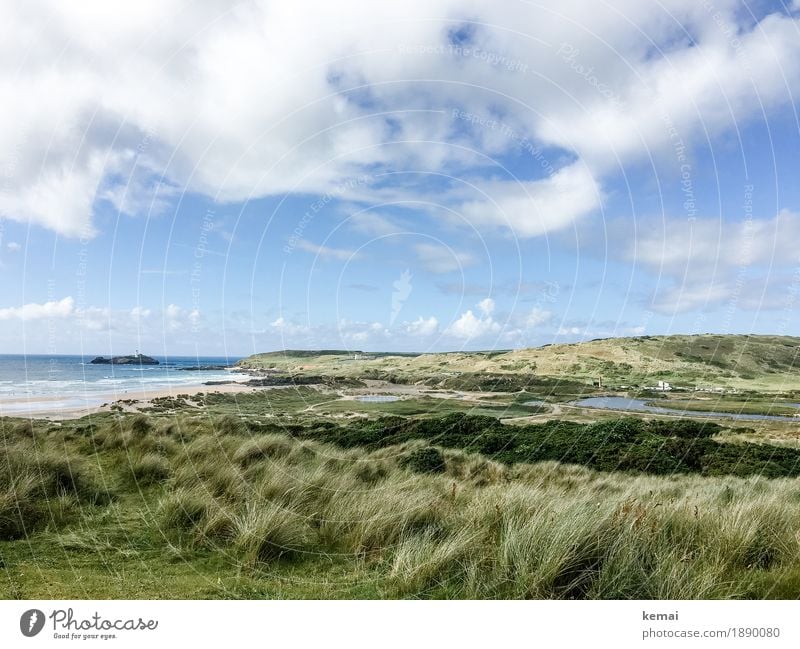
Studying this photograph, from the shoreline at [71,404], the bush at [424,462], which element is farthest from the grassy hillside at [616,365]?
the bush at [424,462]

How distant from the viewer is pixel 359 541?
500 centimetres

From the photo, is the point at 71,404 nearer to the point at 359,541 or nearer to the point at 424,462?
the point at 424,462

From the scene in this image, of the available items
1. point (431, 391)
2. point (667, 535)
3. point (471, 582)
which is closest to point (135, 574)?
point (471, 582)

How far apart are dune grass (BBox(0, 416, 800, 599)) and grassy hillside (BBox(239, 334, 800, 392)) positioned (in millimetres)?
41242

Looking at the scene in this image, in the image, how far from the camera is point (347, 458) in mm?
9898

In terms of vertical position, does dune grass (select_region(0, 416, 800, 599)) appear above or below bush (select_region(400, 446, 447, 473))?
above

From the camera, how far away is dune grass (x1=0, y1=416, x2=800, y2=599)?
405 cm

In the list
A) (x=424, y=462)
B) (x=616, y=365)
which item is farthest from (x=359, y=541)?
(x=616, y=365)

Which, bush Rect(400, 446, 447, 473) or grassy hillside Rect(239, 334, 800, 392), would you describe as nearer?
bush Rect(400, 446, 447, 473)

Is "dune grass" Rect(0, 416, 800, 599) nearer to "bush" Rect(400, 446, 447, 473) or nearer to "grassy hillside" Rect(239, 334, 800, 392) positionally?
"bush" Rect(400, 446, 447, 473)

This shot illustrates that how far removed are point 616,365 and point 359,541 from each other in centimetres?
6073

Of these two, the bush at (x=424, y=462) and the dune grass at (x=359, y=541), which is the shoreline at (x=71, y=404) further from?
the dune grass at (x=359, y=541)

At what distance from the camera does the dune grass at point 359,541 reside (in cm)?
405

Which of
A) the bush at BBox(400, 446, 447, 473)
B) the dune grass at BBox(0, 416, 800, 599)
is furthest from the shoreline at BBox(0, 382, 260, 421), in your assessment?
the dune grass at BBox(0, 416, 800, 599)
